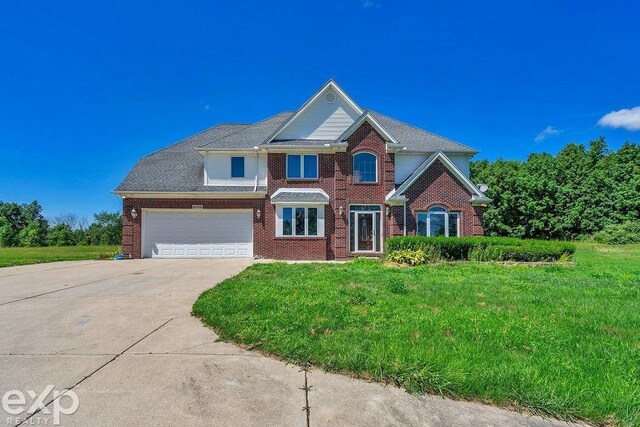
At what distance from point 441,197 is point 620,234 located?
23643mm

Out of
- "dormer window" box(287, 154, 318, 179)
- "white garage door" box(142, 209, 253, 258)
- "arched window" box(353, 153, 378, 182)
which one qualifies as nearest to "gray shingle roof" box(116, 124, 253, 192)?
"white garage door" box(142, 209, 253, 258)

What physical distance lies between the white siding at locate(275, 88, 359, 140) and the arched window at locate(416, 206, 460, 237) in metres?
6.06

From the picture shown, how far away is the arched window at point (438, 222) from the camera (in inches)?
632

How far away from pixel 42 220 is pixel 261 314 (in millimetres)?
48998

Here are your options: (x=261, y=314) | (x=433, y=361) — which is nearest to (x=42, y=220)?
(x=261, y=314)

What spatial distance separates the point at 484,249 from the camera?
12.8 metres

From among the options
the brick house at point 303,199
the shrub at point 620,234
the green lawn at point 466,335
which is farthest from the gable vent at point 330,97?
the shrub at point 620,234

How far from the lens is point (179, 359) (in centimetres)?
358

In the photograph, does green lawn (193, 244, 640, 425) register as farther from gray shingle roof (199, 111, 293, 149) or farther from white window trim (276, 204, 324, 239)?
Answer: gray shingle roof (199, 111, 293, 149)

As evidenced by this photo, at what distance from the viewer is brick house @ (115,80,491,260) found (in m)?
16.0

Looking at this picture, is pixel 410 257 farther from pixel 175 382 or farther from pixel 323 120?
pixel 175 382

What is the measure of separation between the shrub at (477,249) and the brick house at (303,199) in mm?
3032
